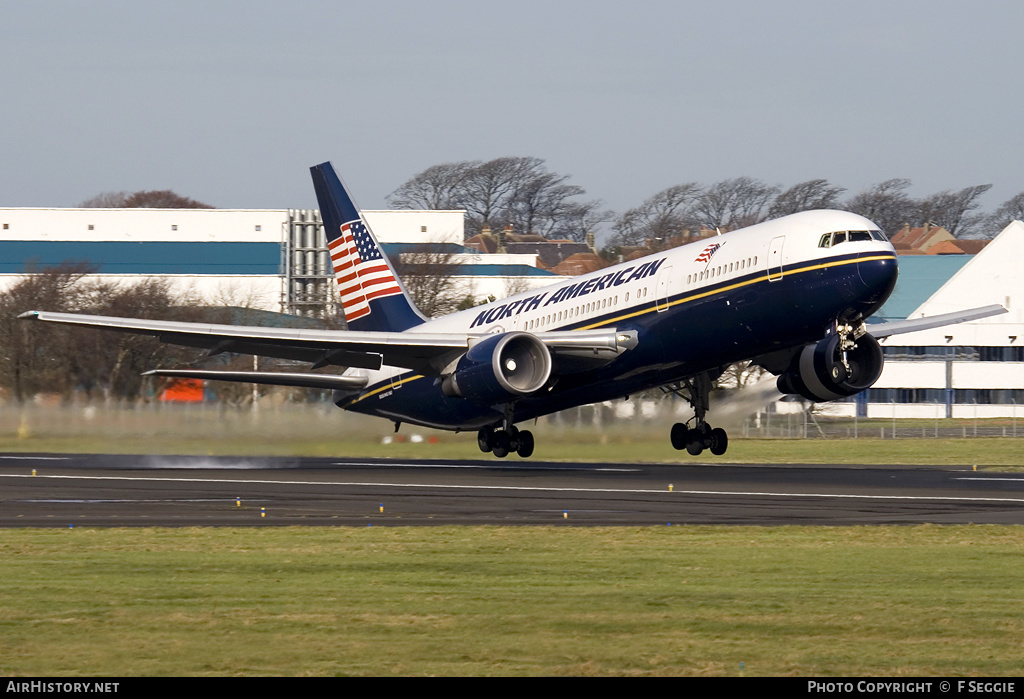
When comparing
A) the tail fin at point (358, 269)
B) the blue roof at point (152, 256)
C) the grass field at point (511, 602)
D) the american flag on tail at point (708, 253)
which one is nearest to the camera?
the grass field at point (511, 602)

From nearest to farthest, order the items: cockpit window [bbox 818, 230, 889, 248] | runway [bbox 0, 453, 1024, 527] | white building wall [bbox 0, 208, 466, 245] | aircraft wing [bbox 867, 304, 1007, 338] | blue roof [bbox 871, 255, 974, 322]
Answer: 1. runway [bbox 0, 453, 1024, 527]
2. cockpit window [bbox 818, 230, 889, 248]
3. aircraft wing [bbox 867, 304, 1007, 338]
4. white building wall [bbox 0, 208, 466, 245]
5. blue roof [bbox 871, 255, 974, 322]

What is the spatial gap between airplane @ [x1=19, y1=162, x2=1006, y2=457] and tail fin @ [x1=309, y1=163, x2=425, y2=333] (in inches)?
24.7

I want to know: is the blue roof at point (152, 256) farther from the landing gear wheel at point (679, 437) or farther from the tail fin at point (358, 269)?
the landing gear wheel at point (679, 437)

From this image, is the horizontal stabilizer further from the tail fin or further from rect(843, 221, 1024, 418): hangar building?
rect(843, 221, 1024, 418): hangar building

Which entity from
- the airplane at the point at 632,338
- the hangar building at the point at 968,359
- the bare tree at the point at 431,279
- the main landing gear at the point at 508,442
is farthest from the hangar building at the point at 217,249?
the main landing gear at the point at 508,442

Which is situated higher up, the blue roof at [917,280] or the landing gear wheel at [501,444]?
the blue roof at [917,280]

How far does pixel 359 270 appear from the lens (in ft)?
152

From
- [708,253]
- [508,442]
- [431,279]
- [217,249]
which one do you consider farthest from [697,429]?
[217,249]

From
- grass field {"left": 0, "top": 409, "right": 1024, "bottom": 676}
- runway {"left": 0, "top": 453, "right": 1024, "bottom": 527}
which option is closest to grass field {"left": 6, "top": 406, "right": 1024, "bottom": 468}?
runway {"left": 0, "top": 453, "right": 1024, "bottom": 527}

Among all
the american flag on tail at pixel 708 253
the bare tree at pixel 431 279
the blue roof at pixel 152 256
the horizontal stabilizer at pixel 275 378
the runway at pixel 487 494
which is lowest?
the runway at pixel 487 494

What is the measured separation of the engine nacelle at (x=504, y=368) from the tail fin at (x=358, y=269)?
28.7 ft

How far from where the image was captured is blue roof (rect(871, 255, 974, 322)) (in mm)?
106750

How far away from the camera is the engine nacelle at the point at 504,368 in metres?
35.4

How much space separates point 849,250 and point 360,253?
19884mm
